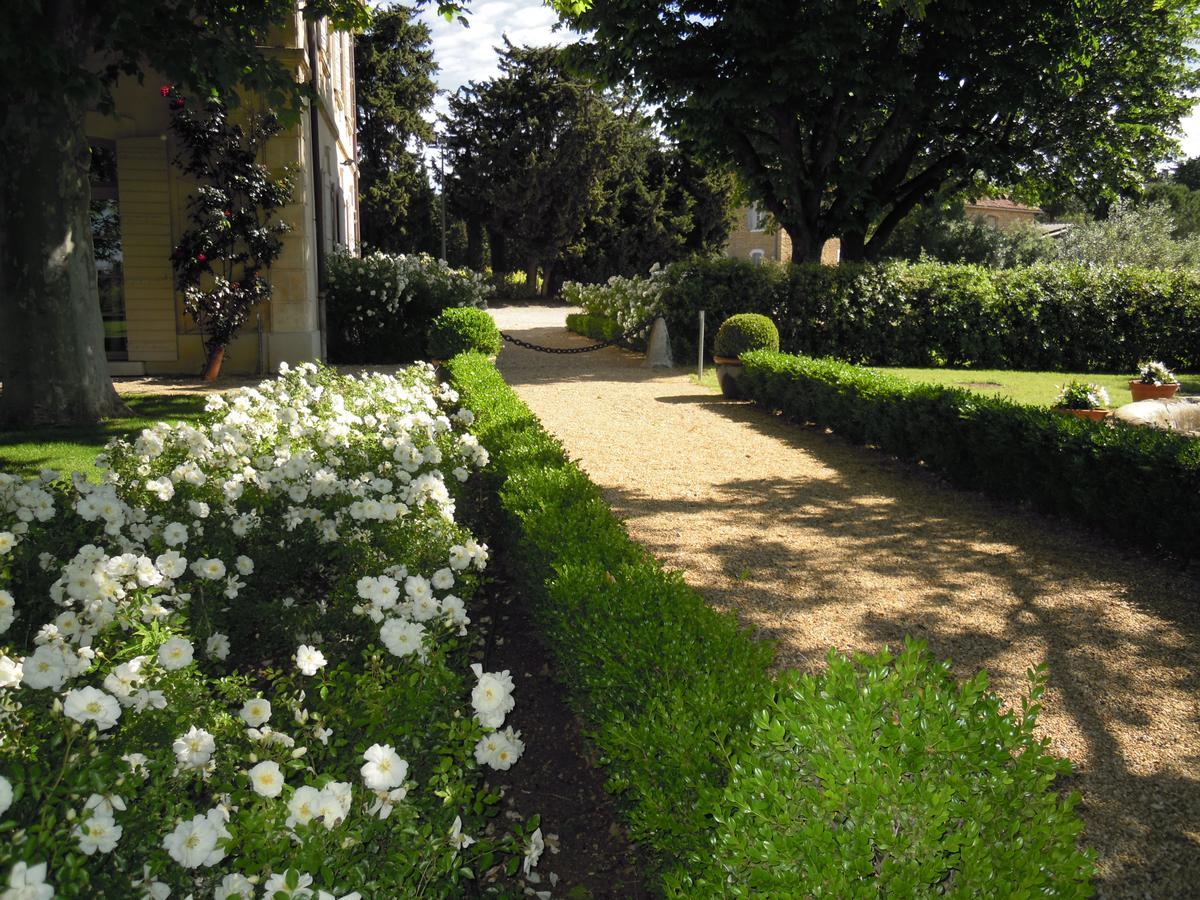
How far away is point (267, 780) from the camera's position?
1.98 meters

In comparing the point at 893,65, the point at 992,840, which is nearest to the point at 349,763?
the point at 992,840

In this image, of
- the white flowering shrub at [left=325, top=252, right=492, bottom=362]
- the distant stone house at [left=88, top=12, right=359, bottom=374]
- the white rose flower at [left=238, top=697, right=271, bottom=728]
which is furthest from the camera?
the white flowering shrub at [left=325, top=252, right=492, bottom=362]

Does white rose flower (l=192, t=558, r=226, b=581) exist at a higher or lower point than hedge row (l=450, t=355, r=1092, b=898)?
higher

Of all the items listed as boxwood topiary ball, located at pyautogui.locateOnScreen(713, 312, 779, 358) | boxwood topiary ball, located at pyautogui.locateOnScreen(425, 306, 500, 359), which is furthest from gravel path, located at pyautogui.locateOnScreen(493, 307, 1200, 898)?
boxwood topiary ball, located at pyautogui.locateOnScreen(425, 306, 500, 359)

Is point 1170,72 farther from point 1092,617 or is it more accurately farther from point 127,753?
point 127,753

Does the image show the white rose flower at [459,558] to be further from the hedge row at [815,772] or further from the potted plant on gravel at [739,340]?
the potted plant on gravel at [739,340]

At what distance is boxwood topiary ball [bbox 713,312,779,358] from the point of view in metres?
13.9

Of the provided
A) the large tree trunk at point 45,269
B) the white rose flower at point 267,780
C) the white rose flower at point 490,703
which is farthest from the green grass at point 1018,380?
the white rose flower at point 267,780

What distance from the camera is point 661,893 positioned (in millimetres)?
2551

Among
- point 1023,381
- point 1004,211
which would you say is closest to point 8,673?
point 1023,381

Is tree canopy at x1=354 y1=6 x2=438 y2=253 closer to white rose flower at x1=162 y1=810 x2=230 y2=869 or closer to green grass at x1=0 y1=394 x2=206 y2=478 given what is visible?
green grass at x1=0 y1=394 x2=206 y2=478

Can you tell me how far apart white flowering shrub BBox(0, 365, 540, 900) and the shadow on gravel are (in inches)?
82.0

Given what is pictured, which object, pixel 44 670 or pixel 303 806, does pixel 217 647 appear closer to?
pixel 44 670

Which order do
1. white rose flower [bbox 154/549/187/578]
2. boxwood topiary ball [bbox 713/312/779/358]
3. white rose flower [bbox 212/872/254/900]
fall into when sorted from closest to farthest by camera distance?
white rose flower [bbox 212/872/254/900], white rose flower [bbox 154/549/187/578], boxwood topiary ball [bbox 713/312/779/358]
